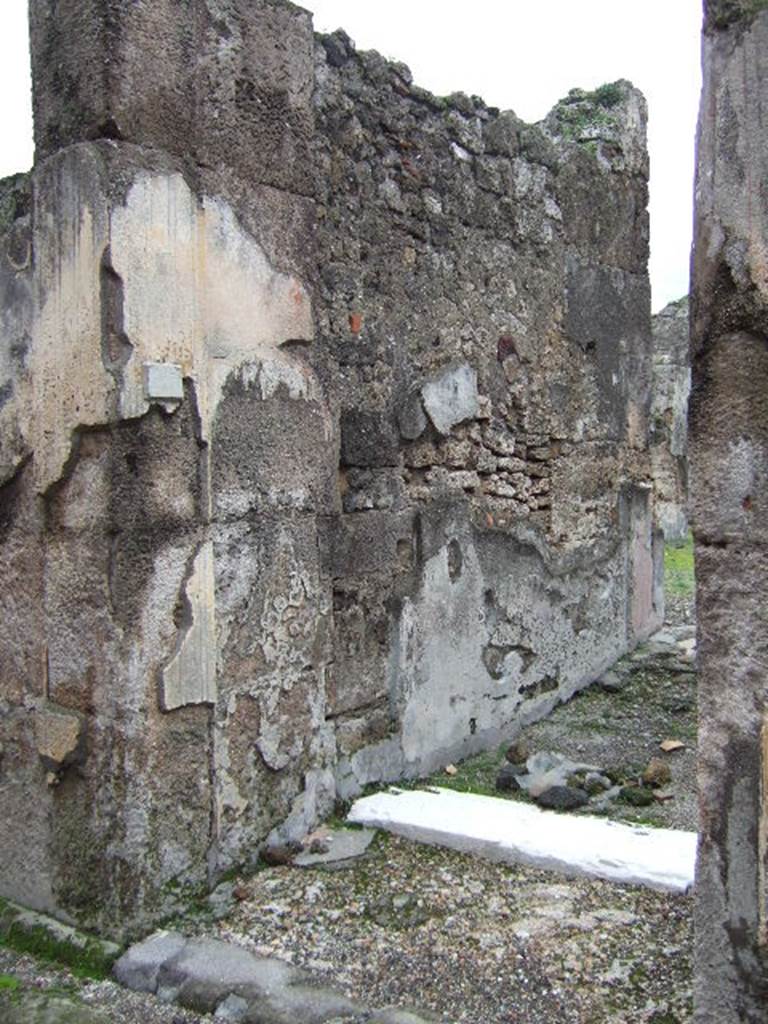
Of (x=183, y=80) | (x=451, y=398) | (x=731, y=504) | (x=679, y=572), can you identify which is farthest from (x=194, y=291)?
(x=679, y=572)

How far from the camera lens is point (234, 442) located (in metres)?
2.90

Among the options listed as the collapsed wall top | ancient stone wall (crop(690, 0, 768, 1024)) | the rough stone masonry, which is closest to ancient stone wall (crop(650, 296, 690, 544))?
the rough stone masonry

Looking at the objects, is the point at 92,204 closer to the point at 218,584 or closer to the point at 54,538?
the point at 54,538

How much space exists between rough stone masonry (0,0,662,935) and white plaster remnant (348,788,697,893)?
0.24 meters

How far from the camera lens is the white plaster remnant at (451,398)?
3.86 meters

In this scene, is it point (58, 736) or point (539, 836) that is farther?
point (539, 836)

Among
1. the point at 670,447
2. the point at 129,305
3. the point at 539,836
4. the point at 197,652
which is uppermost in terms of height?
the point at 129,305

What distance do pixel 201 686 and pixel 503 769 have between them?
1.41m

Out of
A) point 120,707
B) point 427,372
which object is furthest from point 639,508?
point 120,707

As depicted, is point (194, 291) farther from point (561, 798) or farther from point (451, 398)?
point (561, 798)

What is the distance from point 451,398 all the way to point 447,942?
204cm

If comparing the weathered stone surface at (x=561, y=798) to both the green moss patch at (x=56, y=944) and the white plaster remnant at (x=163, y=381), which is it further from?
the white plaster remnant at (x=163, y=381)

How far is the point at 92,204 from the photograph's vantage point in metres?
Answer: 2.55

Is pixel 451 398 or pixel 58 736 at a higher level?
pixel 451 398
